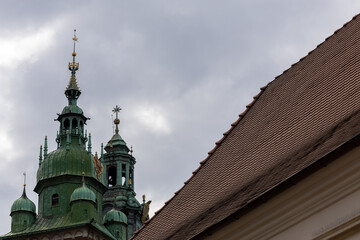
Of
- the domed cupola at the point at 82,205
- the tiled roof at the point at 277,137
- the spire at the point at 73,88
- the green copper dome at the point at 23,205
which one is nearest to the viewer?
the tiled roof at the point at 277,137

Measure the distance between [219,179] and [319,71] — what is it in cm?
226

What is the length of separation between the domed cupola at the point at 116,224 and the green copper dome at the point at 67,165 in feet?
10.6

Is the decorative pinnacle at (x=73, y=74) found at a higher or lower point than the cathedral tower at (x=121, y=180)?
higher

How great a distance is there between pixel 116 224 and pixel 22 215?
259 inches

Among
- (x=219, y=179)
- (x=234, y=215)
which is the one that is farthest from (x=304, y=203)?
(x=219, y=179)

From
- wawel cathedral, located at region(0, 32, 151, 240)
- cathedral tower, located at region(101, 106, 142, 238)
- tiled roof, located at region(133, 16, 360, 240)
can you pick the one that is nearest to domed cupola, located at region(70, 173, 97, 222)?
wawel cathedral, located at region(0, 32, 151, 240)

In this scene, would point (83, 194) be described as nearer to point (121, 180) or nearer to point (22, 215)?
point (22, 215)

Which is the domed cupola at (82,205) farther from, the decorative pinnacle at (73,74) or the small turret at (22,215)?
the decorative pinnacle at (73,74)

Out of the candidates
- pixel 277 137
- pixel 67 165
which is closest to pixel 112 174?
pixel 67 165

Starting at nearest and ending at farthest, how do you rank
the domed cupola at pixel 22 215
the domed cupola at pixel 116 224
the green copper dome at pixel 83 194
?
1. the domed cupola at pixel 22 215
2. the green copper dome at pixel 83 194
3. the domed cupola at pixel 116 224

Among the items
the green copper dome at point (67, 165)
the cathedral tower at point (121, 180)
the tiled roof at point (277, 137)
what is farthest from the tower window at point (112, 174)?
the tiled roof at point (277, 137)

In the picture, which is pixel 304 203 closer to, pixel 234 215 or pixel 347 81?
pixel 234 215

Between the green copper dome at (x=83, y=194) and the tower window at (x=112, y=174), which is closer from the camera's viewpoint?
the green copper dome at (x=83, y=194)

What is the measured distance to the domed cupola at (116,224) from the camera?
208 feet
